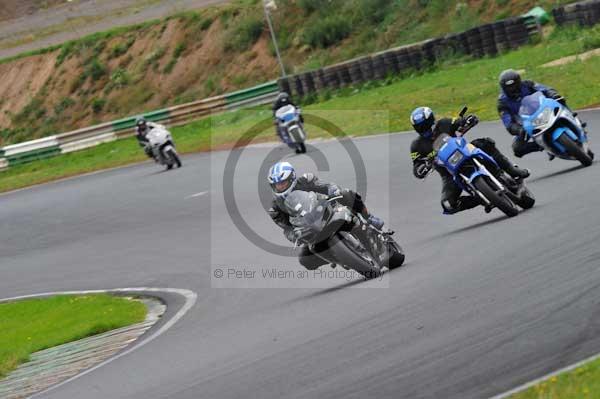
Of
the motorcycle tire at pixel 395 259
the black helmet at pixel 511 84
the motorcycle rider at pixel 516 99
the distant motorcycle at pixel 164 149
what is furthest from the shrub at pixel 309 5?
the motorcycle tire at pixel 395 259

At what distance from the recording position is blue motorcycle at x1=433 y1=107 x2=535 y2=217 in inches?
510

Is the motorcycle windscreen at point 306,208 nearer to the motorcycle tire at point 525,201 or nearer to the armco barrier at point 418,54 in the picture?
the motorcycle tire at point 525,201

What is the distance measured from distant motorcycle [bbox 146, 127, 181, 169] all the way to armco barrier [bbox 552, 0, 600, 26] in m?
11.9

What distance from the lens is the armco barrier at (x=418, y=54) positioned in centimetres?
3381

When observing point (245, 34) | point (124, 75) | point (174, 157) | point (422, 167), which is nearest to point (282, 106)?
point (174, 157)

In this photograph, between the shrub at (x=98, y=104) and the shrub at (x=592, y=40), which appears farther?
the shrub at (x=98, y=104)

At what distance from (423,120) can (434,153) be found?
16.3 inches

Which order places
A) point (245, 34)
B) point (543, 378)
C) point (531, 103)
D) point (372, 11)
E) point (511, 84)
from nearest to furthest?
point (543, 378), point (531, 103), point (511, 84), point (372, 11), point (245, 34)

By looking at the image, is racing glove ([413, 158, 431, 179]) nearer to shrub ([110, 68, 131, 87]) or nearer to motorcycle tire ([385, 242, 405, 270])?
motorcycle tire ([385, 242, 405, 270])

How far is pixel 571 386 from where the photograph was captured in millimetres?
6715

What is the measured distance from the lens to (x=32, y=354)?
1297 centimetres

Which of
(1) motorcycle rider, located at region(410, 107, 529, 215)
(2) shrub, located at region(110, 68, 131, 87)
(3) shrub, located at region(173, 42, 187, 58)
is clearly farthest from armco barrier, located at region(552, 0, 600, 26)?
(2) shrub, located at region(110, 68, 131, 87)

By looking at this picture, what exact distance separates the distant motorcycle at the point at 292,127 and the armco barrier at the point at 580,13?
9.29 meters

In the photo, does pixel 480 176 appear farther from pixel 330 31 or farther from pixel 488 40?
pixel 330 31
